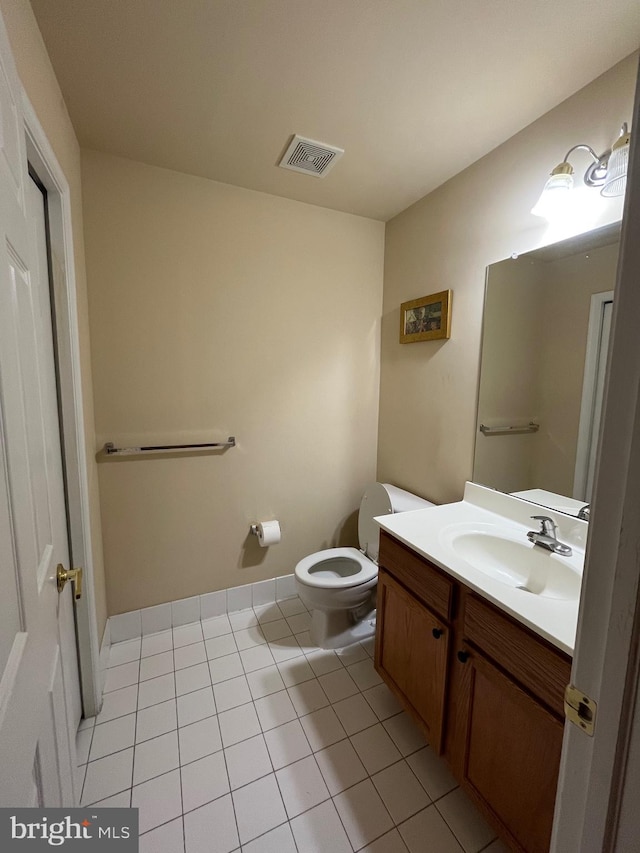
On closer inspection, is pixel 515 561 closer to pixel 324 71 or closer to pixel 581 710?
pixel 581 710

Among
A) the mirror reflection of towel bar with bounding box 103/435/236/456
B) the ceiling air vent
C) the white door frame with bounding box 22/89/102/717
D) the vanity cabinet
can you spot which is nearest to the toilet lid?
the vanity cabinet

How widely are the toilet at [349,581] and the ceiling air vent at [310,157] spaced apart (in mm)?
1651

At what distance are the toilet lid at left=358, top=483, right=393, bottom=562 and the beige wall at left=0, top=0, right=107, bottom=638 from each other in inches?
53.7

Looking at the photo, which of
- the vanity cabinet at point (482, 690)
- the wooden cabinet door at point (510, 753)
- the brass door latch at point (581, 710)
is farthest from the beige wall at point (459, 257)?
the brass door latch at point (581, 710)

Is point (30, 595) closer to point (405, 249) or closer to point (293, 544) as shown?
point (293, 544)

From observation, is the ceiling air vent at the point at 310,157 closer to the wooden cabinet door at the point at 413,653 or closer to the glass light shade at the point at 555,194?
the glass light shade at the point at 555,194

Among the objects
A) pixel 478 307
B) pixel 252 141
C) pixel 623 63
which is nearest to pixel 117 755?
pixel 478 307

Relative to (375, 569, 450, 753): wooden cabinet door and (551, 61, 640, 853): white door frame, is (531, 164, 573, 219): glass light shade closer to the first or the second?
(551, 61, 640, 853): white door frame

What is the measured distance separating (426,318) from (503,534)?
1135 millimetres

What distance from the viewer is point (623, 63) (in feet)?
3.51

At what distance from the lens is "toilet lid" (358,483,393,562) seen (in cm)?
195

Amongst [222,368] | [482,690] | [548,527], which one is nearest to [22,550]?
[482,690]

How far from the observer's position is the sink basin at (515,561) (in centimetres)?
113

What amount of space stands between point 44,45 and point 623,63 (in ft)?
5.81
